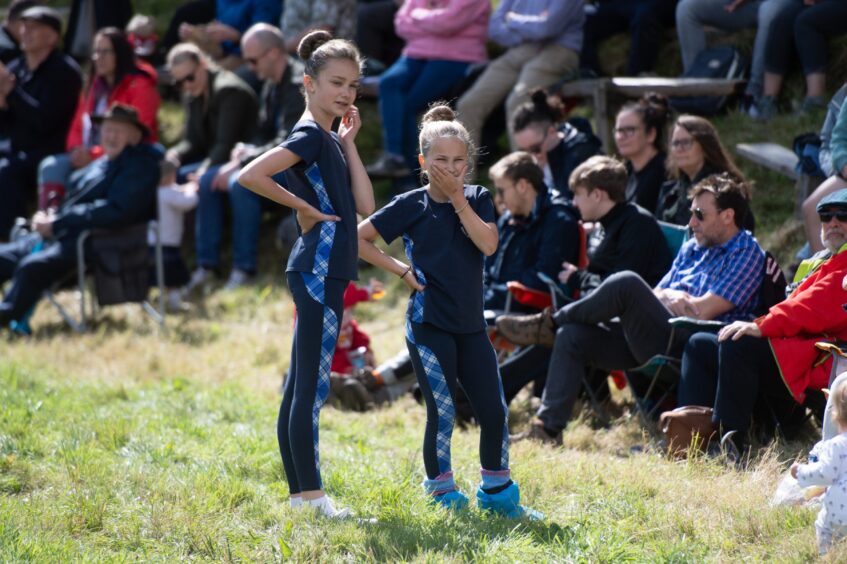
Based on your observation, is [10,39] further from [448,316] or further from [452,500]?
[452,500]

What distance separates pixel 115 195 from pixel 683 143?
4.69 m

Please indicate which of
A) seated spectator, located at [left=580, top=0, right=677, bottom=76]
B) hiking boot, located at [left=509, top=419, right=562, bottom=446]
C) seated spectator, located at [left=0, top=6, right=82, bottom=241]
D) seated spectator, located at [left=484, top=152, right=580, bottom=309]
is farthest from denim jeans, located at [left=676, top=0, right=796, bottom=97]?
seated spectator, located at [left=0, top=6, right=82, bottom=241]

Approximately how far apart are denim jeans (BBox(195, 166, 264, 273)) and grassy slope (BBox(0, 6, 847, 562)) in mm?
2666

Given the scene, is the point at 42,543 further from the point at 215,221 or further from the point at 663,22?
the point at 663,22

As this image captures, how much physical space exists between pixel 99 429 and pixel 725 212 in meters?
3.26

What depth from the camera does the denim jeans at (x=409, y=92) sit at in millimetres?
9859

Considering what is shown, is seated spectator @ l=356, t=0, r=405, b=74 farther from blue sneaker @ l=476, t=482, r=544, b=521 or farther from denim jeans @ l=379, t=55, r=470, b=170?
blue sneaker @ l=476, t=482, r=544, b=521

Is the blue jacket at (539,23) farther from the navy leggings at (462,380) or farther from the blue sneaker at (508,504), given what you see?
the blue sneaker at (508,504)

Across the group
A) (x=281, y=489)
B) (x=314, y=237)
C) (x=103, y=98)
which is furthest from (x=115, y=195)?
(x=314, y=237)

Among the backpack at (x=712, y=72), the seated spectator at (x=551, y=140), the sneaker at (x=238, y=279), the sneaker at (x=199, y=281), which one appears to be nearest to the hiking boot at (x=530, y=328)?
the seated spectator at (x=551, y=140)

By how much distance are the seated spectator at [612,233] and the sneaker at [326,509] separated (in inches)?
87.5

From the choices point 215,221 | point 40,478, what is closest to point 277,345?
point 215,221

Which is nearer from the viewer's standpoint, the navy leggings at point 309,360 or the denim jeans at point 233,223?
the navy leggings at point 309,360

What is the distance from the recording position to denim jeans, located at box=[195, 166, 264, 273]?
394 inches
